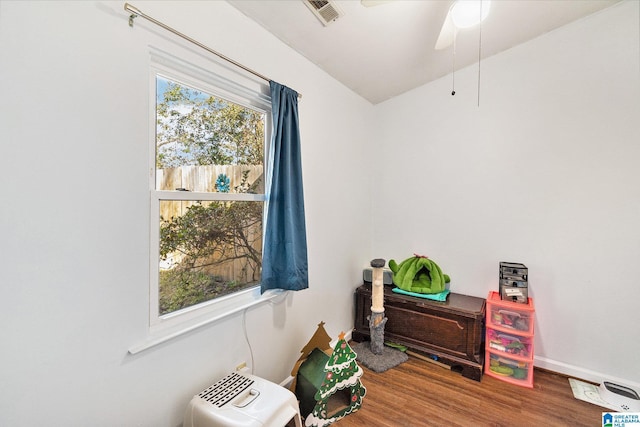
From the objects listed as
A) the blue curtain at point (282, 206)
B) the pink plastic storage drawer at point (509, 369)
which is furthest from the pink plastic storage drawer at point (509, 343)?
the blue curtain at point (282, 206)

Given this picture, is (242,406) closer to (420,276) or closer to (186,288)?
(186,288)

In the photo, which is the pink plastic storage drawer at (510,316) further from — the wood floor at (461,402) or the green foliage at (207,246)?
the green foliage at (207,246)

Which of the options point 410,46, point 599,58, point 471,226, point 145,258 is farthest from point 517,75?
point 145,258

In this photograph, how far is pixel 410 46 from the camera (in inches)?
84.4

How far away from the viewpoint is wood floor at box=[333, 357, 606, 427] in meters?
1.75

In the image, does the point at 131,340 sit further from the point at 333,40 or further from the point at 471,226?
the point at 471,226

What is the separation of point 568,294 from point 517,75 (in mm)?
1871

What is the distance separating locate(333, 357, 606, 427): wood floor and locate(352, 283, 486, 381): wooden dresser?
136 mm

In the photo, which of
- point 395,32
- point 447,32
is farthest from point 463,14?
point 395,32

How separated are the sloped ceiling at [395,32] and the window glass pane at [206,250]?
1.17 meters

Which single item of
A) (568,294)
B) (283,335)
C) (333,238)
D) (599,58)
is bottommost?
(283,335)

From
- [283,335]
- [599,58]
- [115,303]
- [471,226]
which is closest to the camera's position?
[115,303]

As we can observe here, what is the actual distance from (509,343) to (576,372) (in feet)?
1.89

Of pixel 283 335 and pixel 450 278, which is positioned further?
pixel 450 278
